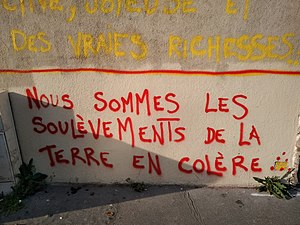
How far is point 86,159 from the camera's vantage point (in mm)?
3453

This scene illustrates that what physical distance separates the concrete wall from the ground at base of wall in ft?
0.61

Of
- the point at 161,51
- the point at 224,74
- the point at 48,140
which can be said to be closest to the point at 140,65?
the point at 161,51

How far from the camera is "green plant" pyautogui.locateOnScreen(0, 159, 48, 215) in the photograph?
10.3 ft

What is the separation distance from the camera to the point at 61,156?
3465 mm

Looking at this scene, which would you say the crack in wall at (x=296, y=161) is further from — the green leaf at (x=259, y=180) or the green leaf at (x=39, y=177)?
the green leaf at (x=39, y=177)

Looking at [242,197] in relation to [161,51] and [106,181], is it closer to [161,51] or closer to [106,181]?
[106,181]

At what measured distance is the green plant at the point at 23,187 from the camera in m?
3.14

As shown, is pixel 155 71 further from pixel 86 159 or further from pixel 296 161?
pixel 296 161

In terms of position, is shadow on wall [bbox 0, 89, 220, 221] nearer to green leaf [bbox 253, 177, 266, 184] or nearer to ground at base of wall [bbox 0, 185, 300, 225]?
ground at base of wall [bbox 0, 185, 300, 225]

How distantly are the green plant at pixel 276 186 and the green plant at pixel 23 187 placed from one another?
116 inches

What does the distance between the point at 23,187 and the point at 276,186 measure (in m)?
3.32

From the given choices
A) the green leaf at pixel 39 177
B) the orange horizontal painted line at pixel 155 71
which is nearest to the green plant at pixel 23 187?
the green leaf at pixel 39 177

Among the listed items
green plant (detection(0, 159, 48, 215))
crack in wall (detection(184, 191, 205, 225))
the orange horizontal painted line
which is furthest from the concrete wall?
crack in wall (detection(184, 191, 205, 225))

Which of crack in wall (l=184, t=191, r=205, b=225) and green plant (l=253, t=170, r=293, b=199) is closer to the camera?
crack in wall (l=184, t=191, r=205, b=225)
